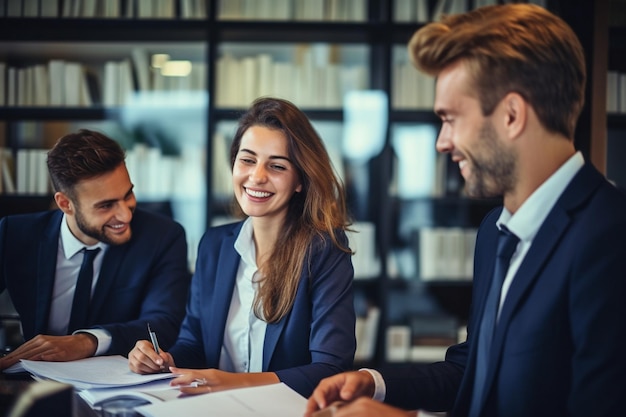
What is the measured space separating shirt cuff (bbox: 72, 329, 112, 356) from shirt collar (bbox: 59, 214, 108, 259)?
400 millimetres

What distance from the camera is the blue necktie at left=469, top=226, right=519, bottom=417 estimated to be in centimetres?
135

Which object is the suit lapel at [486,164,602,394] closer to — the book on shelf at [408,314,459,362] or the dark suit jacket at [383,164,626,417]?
the dark suit jacket at [383,164,626,417]

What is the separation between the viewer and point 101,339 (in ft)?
6.31

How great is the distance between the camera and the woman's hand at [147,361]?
1.64 meters

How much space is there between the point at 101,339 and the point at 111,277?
0.35 m

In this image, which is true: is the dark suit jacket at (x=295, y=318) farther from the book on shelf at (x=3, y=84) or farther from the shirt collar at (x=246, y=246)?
the book on shelf at (x=3, y=84)

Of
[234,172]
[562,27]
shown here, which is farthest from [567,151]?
[234,172]

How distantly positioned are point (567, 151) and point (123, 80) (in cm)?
341

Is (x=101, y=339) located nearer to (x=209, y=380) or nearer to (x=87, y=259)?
(x=87, y=259)

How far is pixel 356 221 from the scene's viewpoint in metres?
4.29

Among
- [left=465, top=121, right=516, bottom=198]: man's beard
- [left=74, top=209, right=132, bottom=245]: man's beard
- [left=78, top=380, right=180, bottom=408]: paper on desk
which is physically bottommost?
[left=78, top=380, right=180, bottom=408]: paper on desk

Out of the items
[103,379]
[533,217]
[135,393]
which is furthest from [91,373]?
[533,217]

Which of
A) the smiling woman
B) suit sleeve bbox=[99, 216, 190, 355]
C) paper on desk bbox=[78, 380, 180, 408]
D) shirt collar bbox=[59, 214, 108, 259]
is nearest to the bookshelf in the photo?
suit sleeve bbox=[99, 216, 190, 355]

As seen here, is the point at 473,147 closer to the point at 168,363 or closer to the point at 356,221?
the point at 168,363
